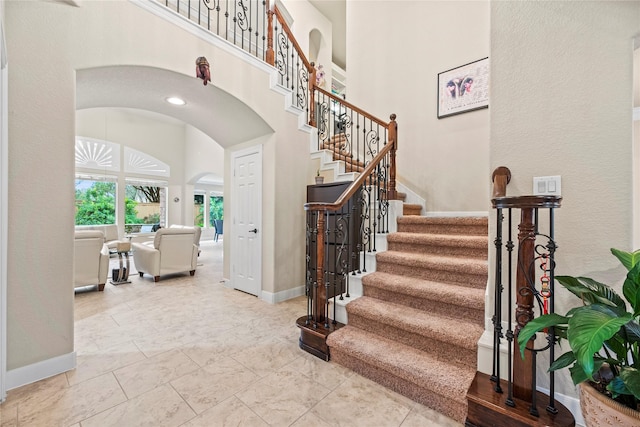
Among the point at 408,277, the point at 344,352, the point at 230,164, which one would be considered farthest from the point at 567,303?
the point at 230,164

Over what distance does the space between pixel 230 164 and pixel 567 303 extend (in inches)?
168

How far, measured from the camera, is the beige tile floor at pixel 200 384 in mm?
1571

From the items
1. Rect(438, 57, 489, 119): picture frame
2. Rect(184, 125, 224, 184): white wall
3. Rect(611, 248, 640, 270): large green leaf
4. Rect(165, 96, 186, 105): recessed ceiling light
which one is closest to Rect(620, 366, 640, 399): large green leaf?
Rect(611, 248, 640, 270): large green leaf

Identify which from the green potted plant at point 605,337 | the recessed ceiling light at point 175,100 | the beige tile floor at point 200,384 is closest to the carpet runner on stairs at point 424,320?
the beige tile floor at point 200,384

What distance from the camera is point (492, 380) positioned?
5.23 feet

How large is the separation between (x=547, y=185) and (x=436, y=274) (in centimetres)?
111

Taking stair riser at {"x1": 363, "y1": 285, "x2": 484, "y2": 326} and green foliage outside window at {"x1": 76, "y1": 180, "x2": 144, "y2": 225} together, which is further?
green foliage outside window at {"x1": 76, "y1": 180, "x2": 144, "y2": 225}

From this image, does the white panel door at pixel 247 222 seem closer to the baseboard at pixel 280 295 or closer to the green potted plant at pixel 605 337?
the baseboard at pixel 280 295

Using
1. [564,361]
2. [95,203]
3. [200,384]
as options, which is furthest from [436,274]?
[95,203]

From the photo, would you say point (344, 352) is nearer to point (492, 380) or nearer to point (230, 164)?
point (492, 380)

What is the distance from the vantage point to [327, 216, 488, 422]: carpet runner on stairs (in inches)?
67.8

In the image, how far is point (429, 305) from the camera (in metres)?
2.18

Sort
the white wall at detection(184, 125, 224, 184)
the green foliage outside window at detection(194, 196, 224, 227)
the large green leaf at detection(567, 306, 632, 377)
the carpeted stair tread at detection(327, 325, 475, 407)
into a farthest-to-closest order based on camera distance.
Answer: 1. the green foliage outside window at detection(194, 196, 224, 227)
2. the white wall at detection(184, 125, 224, 184)
3. the carpeted stair tread at detection(327, 325, 475, 407)
4. the large green leaf at detection(567, 306, 632, 377)

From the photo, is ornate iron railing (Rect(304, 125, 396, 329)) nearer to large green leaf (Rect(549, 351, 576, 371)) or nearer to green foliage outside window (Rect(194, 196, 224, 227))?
large green leaf (Rect(549, 351, 576, 371))
